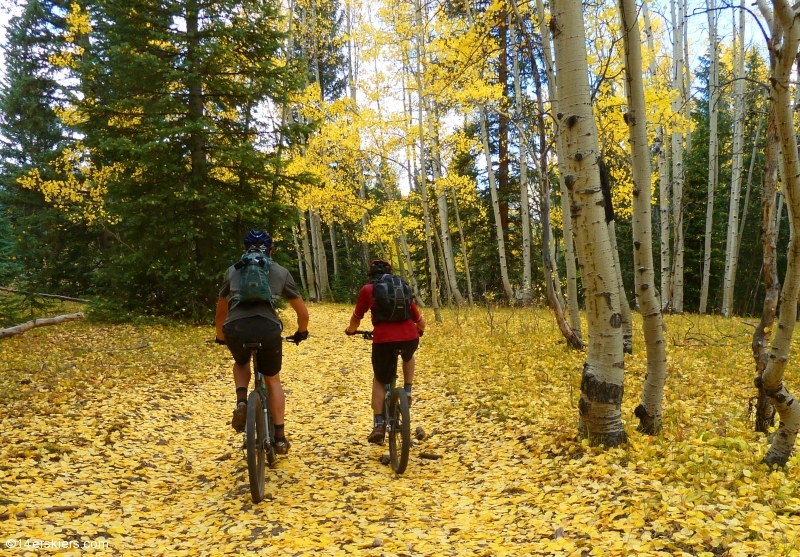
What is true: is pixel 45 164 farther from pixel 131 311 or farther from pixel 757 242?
pixel 757 242

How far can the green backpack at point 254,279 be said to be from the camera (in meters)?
3.82

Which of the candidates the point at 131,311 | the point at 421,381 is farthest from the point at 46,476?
the point at 131,311

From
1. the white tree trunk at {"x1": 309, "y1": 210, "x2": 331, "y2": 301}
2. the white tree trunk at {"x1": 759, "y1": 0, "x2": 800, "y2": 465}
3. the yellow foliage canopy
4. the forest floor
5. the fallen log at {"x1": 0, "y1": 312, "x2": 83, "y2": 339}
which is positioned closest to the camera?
the white tree trunk at {"x1": 759, "y1": 0, "x2": 800, "y2": 465}

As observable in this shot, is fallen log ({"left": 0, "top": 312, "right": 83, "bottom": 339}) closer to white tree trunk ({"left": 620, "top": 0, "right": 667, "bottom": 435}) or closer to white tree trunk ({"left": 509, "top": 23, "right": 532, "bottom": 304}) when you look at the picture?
white tree trunk ({"left": 620, "top": 0, "right": 667, "bottom": 435})

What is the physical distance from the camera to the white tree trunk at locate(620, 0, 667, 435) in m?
3.86

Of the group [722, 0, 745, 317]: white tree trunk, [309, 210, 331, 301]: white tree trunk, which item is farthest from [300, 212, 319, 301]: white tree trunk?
[722, 0, 745, 317]: white tree trunk

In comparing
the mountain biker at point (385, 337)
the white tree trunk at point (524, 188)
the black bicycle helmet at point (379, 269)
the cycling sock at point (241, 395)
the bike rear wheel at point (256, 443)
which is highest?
the white tree trunk at point (524, 188)

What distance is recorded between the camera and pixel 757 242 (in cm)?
2131

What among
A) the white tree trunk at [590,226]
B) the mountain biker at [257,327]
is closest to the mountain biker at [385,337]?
the mountain biker at [257,327]

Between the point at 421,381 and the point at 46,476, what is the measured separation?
5.00 metres

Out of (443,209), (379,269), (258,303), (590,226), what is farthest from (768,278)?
(443,209)

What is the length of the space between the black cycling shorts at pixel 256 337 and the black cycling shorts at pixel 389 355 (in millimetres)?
976

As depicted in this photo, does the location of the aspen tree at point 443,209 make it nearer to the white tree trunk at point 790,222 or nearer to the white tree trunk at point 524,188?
the white tree trunk at point 524,188

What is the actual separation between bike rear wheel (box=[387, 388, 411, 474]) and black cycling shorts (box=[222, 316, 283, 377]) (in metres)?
1.13
